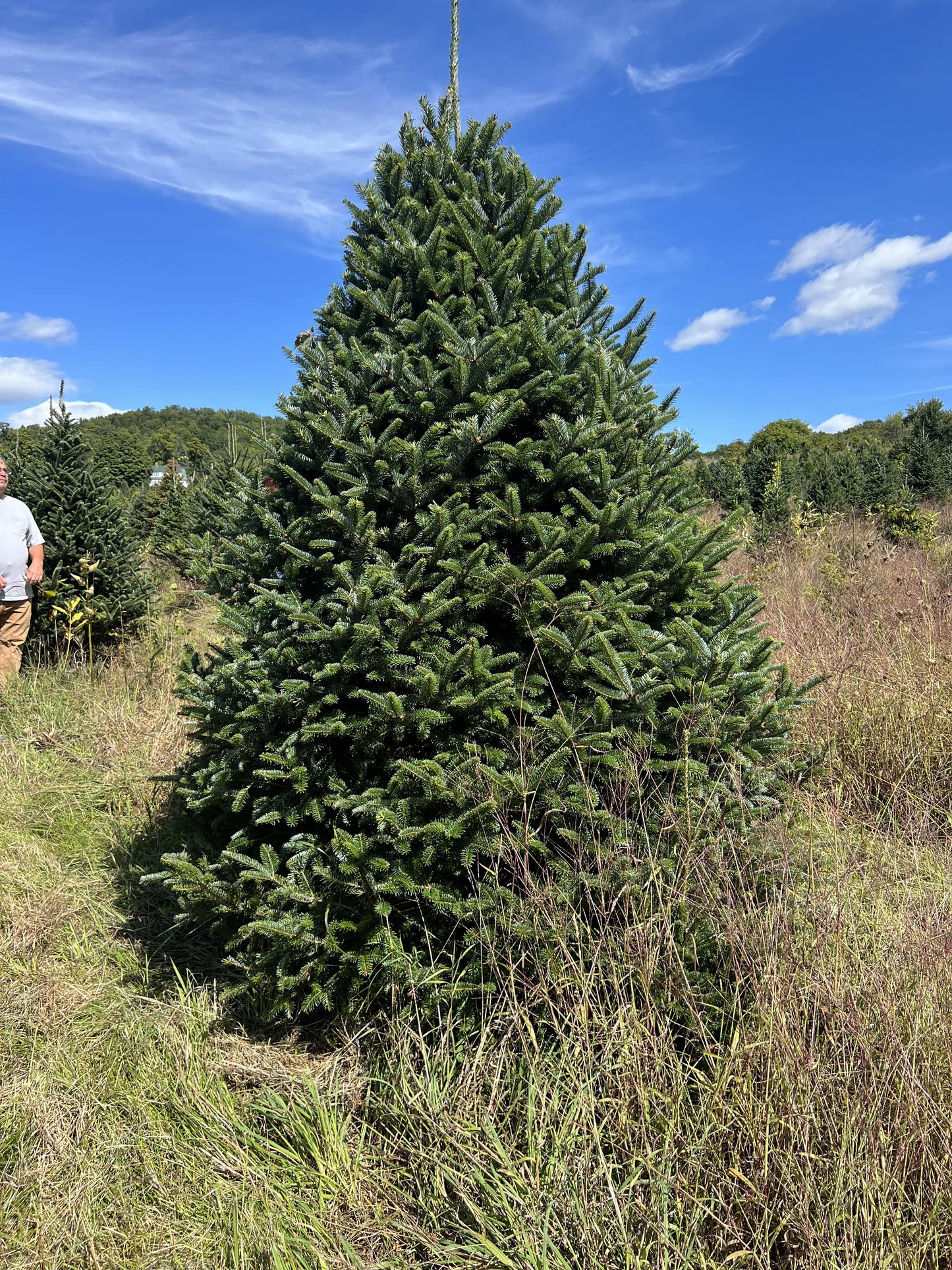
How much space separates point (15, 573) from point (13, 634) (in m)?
0.53

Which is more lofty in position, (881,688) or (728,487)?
(728,487)

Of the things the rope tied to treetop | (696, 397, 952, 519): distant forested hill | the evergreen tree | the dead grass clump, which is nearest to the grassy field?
the dead grass clump

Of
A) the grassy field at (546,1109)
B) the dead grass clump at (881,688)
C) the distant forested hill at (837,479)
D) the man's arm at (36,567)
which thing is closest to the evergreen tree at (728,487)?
the distant forested hill at (837,479)

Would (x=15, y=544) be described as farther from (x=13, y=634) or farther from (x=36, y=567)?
(x=13, y=634)

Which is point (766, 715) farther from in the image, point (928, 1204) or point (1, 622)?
point (1, 622)

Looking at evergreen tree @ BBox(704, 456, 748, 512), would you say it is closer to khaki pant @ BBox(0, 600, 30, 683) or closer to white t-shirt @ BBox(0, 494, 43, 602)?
white t-shirt @ BBox(0, 494, 43, 602)

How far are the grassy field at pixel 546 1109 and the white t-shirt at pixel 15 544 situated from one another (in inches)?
156

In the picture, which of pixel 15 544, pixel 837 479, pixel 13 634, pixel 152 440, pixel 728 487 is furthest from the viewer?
pixel 152 440

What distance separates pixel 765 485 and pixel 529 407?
1774 centimetres

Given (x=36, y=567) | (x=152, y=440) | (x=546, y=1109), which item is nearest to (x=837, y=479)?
(x=36, y=567)

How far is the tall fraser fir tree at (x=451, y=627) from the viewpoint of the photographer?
232cm

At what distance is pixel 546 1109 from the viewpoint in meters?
2.00

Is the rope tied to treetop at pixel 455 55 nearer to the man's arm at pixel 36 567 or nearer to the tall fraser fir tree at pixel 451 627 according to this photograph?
the tall fraser fir tree at pixel 451 627

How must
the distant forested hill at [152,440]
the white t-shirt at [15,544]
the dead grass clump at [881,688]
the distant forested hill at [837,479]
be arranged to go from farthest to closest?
the distant forested hill at [837,479] < the distant forested hill at [152,440] < the white t-shirt at [15,544] < the dead grass clump at [881,688]
